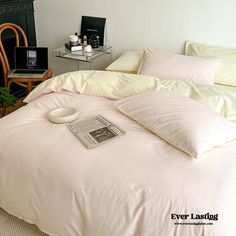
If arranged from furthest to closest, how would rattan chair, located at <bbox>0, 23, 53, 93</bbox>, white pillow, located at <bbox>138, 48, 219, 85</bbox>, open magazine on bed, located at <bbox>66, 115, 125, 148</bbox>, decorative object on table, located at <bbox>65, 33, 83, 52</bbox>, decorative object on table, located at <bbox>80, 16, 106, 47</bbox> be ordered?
1. decorative object on table, located at <bbox>80, 16, 106, 47</bbox>
2. decorative object on table, located at <bbox>65, 33, 83, 52</bbox>
3. rattan chair, located at <bbox>0, 23, 53, 93</bbox>
4. white pillow, located at <bbox>138, 48, 219, 85</bbox>
5. open magazine on bed, located at <bbox>66, 115, 125, 148</bbox>

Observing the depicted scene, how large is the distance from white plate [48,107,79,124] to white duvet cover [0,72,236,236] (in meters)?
0.04

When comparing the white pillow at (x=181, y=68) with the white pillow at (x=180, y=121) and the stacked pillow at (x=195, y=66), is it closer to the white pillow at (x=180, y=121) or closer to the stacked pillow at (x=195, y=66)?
the stacked pillow at (x=195, y=66)

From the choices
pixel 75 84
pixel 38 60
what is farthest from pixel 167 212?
pixel 38 60

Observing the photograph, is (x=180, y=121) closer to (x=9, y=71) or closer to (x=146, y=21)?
(x=146, y=21)

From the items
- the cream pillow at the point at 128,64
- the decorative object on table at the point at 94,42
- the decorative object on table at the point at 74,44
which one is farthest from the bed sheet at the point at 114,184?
the decorative object on table at the point at 94,42

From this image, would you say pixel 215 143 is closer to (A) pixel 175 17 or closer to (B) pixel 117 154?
(B) pixel 117 154

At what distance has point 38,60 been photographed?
9.63 ft

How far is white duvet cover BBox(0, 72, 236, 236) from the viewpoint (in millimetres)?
1136

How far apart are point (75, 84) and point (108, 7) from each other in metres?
1.26

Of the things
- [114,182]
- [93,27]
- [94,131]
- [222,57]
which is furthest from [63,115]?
[93,27]

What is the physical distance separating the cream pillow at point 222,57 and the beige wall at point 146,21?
12 centimetres

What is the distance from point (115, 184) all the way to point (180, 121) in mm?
446

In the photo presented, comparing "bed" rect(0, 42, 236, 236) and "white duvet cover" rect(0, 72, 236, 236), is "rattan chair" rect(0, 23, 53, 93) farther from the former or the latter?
"white duvet cover" rect(0, 72, 236, 236)

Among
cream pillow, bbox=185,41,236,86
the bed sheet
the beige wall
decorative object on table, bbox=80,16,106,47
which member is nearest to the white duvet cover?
the bed sheet
